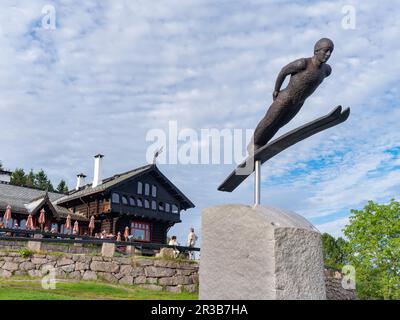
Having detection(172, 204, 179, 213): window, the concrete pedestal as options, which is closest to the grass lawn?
the concrete pedestal

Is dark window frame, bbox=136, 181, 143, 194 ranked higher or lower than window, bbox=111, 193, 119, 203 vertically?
higher

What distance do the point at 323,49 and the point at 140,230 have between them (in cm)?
2857

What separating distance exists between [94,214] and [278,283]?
27.8m

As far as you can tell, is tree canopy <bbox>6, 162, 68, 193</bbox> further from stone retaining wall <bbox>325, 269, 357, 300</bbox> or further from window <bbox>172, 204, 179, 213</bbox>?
stone retaining wall <bbox>325, 269, 357, 300</bbox>

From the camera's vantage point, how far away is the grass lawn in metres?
11.4

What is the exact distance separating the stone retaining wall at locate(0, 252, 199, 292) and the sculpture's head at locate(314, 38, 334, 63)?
12773mm

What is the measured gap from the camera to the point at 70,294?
11.9 m

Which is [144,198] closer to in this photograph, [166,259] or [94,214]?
[94,214]

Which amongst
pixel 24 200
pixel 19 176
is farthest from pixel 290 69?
pixel 19 176

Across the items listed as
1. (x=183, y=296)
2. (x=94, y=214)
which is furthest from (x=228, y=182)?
(x=94, y=214)

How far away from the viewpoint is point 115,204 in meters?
30.3

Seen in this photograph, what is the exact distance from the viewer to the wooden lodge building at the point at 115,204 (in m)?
28.9

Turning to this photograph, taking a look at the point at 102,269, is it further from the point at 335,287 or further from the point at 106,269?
the point at 335,287
